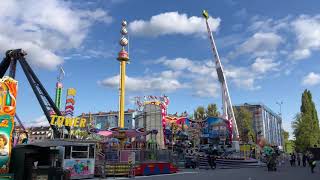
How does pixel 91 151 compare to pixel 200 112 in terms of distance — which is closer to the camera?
pixel 91 151

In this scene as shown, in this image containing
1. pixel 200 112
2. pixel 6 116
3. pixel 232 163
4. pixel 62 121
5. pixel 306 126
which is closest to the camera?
pixel 6 116

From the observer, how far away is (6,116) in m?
17.6

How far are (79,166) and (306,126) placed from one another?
223 feet

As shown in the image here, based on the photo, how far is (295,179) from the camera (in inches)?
901

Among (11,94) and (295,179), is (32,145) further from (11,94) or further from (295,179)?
(295,179)

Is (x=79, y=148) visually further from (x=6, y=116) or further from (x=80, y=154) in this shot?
(x=6, y=116)

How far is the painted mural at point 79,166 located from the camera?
25062 millimetres

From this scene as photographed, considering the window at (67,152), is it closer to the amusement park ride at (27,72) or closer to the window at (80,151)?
the window at (80,151)

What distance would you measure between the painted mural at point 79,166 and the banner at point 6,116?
7.93 m

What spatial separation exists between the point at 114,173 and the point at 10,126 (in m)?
11.9

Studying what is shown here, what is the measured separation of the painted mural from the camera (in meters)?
25.1

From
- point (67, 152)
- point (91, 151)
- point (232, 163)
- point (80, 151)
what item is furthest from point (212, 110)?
point (67, 152)

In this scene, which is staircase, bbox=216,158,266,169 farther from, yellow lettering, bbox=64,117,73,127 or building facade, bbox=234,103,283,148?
building facade, bbox=234,103,283,148

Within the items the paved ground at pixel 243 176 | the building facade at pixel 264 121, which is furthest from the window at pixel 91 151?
the building facade at pixel 264 121
